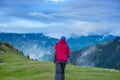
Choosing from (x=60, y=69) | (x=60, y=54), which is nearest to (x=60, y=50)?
(x=60, y=54)

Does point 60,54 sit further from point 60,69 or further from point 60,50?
point 60,69

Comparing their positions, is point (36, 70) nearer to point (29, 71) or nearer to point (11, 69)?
point (29, 71)

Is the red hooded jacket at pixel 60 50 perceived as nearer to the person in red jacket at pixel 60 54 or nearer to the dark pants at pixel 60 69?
the person in red jacket at pixel 60 54

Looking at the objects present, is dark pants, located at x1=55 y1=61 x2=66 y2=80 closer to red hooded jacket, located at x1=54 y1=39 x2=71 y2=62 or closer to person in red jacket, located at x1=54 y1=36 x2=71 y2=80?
person in red jacket, located at x1=54 y1=36 x2=71 y2=80

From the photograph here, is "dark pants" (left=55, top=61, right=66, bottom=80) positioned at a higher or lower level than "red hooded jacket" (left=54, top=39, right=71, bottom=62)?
lower

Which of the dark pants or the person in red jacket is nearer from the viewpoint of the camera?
the person in red jacket

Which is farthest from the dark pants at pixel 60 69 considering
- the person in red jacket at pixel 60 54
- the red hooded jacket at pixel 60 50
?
the red hooded jacket at pixel 60 50

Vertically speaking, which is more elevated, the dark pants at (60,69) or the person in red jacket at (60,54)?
the person in red jacket at (60,54)

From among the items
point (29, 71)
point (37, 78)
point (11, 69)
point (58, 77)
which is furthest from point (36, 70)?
point (58, 77)

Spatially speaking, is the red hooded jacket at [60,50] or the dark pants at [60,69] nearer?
the red hooded jacket at [60,50]

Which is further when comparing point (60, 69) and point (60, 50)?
point (60, 69)

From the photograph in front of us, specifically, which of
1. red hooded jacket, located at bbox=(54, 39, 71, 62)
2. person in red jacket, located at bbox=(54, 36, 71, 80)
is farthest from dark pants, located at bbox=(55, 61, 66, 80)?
red hooded jacket, located at bbox=(54, 39, 71, 62)

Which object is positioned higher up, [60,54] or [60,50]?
[60,50]

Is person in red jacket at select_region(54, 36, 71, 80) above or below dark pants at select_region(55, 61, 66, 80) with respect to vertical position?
above
